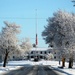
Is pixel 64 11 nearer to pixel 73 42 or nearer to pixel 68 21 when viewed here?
pixel 68 21

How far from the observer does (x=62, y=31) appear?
206 feet

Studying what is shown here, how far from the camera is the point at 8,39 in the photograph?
214 feet

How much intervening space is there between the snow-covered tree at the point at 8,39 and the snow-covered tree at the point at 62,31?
739cm

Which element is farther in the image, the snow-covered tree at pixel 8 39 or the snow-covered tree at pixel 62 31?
the snow-covered tree at pixel 8 39

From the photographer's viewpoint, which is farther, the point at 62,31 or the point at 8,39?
the point at 8,39

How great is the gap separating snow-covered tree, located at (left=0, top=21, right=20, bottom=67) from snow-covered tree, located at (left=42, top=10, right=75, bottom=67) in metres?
7.39

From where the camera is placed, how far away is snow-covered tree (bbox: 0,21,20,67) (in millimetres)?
64562

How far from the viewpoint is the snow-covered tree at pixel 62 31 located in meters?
61.8

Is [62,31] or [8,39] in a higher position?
[62,31]

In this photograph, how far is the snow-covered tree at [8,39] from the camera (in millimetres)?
64562

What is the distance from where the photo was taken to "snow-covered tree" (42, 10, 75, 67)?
6178 centimetres

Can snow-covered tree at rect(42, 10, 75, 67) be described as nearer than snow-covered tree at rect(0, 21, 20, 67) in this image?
Yes

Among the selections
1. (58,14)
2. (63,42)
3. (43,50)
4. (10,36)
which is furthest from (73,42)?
(43,50)

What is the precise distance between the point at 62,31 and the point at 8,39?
478 inches
